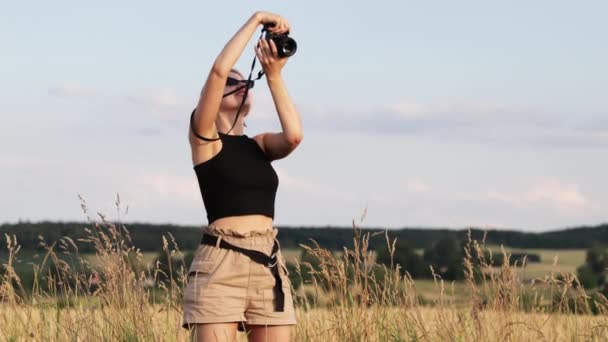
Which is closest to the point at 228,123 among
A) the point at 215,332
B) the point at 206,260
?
the point at 206,260

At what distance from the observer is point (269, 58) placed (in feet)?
14.7

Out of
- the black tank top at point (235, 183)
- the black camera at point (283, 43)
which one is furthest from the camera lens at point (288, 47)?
the black tank top at point (235, 183)

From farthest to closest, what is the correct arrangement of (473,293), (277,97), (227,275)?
(473,293), (277,97), (227,275)

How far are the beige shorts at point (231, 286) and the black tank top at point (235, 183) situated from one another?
0.11 metres

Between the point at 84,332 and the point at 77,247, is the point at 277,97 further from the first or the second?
the point at 84,332

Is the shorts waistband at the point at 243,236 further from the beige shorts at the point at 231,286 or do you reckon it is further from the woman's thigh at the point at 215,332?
the woman's thigh at the point at 215,332

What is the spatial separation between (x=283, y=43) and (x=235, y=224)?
0.94 meters

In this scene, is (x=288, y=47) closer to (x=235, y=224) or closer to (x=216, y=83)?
(x=216, y=83)

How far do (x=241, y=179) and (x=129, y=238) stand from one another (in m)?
2.36

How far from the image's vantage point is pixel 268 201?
4.35 metres

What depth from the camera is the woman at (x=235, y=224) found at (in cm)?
420

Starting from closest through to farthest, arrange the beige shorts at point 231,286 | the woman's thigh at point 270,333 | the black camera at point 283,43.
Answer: the beige shorts at point 231,286, the woman's thigh at point 270,333, the black camera at point 283,43

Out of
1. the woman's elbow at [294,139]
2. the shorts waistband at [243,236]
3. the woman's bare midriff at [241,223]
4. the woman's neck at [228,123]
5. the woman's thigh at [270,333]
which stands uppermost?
the woman's neck at [228,123]

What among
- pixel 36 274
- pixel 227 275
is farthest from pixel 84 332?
pixel 227 275
